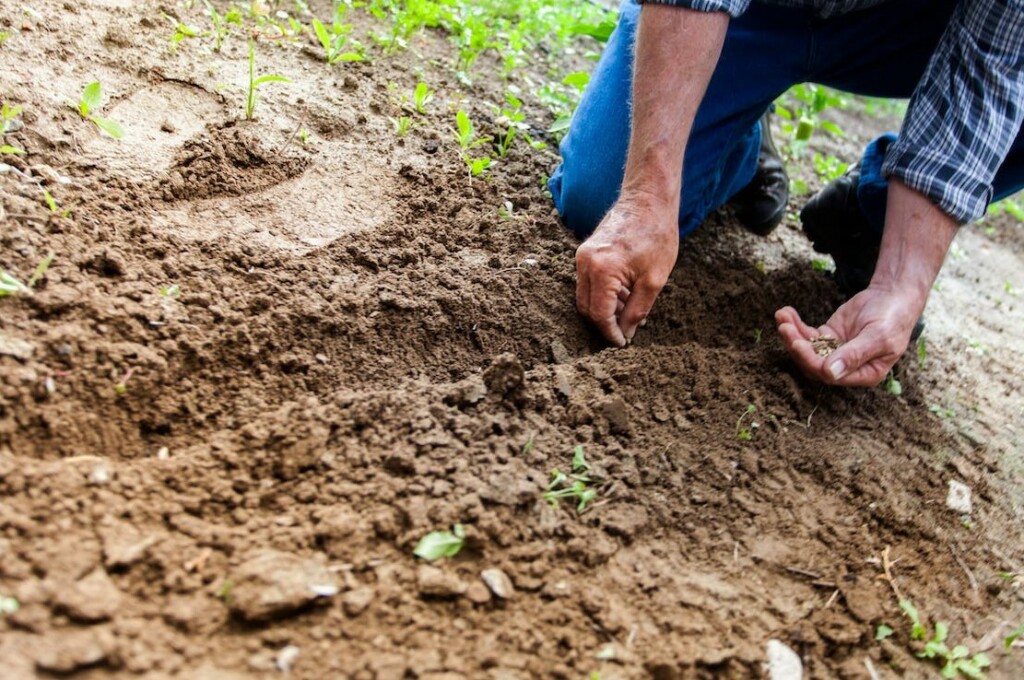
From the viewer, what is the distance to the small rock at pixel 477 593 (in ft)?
4.34

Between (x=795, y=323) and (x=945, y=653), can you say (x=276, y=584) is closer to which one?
(x=945, y=653)

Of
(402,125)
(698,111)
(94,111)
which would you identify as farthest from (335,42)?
(698,111)

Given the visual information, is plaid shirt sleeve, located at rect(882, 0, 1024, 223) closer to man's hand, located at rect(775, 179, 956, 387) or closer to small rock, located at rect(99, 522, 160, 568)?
man's hand, located at rect(775, 179, 956, 387)

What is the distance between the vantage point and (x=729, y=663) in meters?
1.37

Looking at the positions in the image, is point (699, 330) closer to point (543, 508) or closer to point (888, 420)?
point (888, 420)

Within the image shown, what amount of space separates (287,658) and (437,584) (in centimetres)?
26

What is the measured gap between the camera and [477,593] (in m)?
1.33

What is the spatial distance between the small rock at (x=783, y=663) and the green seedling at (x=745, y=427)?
51 cm

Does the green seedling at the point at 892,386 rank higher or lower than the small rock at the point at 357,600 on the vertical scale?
higher

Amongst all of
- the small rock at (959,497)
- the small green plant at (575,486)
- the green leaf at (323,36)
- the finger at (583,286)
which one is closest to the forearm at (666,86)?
the finger at (583,286)

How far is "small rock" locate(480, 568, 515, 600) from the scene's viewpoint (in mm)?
1338

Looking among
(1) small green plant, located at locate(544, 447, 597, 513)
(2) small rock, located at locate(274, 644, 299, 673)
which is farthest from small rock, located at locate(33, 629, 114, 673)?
(1) small green plant, located at locate(544, 447, 597, 513)

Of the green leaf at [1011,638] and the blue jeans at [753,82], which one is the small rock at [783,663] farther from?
the blue jeans at [753,82]

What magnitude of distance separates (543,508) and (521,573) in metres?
0.14
